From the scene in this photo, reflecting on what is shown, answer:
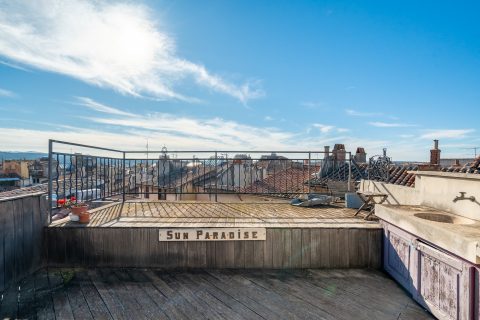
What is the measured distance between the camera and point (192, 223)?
420cm

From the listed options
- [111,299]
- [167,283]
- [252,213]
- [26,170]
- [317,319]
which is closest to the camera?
Answer: [317,319]

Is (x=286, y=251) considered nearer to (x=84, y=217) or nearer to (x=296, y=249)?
(x=296, y=249)

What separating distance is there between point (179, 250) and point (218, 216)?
104cm

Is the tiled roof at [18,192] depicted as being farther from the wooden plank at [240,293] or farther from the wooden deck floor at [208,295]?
the wooden plank at [240,293]

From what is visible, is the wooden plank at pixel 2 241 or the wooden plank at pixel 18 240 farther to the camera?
the wooden plank at pixel 18 240

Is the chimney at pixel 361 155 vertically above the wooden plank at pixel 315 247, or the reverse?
the chimney at pixel 361 155

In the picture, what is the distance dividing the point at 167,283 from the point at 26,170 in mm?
37602

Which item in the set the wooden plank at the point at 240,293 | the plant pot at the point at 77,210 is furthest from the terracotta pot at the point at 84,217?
the wooden plank at the point at 240,293

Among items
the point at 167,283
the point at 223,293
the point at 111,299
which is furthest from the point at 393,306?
the point at 111,299

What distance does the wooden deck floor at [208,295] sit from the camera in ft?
9.04

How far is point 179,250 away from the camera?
3932mm

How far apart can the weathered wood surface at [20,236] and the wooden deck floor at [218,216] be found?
1.03 feet

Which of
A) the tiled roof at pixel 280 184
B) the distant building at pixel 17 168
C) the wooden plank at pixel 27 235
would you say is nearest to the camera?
the wooden plank at pixel 27 235

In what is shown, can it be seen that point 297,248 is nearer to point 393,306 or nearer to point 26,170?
point 393,306
